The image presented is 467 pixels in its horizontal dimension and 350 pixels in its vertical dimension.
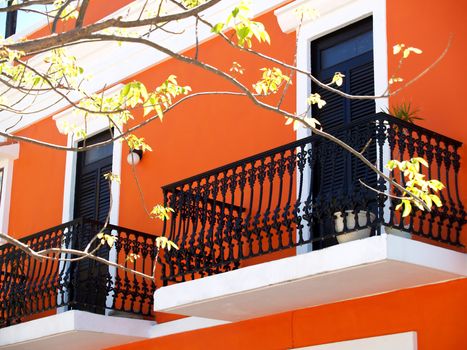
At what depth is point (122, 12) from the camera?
1274cm

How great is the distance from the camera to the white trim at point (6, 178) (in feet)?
46.8

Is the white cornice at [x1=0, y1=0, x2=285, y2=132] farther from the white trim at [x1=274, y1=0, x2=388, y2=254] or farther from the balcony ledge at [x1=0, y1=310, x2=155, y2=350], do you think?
the balcony ledge at [x1=0, y1=310, x2=155, y2=350]

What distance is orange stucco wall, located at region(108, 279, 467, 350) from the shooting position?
27.9 ft

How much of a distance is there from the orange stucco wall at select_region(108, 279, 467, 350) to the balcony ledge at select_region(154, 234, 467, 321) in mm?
125

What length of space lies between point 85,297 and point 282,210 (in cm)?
245

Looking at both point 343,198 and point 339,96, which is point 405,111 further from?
point 339,96

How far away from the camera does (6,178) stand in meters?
14.5

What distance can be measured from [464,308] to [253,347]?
245 cm

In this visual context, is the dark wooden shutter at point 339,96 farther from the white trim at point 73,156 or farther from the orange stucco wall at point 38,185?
the orange stucco wall at point 38,185

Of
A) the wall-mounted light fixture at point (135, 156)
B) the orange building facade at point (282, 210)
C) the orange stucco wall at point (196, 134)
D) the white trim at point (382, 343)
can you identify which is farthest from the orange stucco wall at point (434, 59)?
the wall-mounted light fixture at point (135, 156)

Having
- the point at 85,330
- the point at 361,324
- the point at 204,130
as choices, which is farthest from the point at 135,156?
the point at 361,324

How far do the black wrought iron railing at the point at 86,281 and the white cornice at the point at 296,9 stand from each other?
2.70 meters

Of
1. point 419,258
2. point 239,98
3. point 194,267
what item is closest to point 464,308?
point 419,258

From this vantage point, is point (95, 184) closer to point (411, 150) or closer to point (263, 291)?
point (263, 291)
